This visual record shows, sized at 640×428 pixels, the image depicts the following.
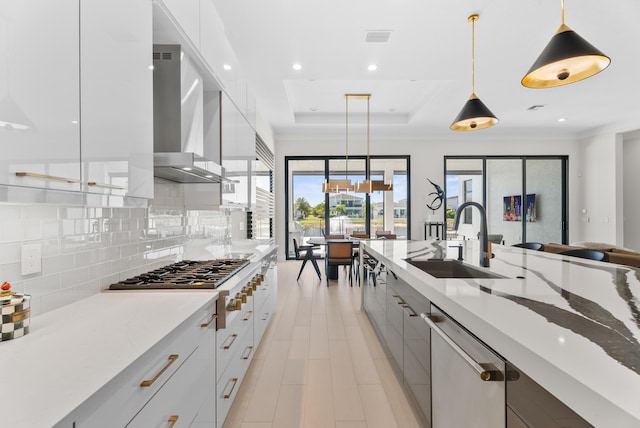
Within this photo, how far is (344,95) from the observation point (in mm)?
5805

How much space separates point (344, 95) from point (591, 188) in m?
6.45

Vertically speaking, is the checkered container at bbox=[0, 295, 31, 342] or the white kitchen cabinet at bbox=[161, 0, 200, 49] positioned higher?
the white kitchen cabinet at bbox=[161, 0, 200, 49]

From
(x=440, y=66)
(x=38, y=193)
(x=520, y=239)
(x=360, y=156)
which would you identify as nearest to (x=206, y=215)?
(x=38, y=193)

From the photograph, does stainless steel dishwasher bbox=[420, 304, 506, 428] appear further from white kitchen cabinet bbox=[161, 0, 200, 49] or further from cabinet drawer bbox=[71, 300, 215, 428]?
white kitchen cabinet bbox=[161, 0, 200, 49]

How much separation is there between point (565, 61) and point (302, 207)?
6.39m

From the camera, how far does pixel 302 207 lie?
8062 mm

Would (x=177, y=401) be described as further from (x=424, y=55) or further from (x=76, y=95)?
(x=424, y=55)

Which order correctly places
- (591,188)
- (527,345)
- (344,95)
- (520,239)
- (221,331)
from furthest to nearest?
1. (520,239)
2. (591,188)
3. (344,95)
4. (221,331)
5. (527,345)

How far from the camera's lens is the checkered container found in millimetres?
974

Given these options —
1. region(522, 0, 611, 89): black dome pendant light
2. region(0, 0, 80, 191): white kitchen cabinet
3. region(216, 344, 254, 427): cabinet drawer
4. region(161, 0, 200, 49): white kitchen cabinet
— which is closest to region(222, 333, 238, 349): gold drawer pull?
region(216, 344, 254, 427): cabinet drawer

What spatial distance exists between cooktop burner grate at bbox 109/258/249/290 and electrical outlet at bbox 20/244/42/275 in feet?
1.41

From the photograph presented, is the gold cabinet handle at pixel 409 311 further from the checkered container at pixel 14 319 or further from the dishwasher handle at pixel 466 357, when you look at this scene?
the checkered container at pixel 14 319

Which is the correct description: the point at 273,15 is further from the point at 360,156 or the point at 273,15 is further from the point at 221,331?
the point at 360,156

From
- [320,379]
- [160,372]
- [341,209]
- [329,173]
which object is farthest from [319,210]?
[160,372]
